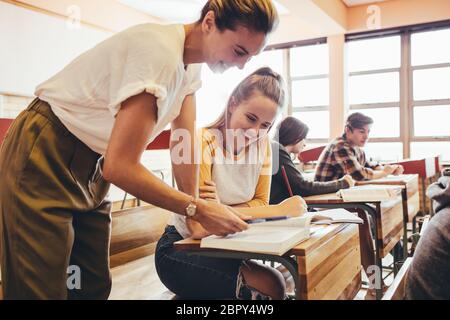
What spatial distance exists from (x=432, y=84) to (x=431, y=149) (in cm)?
94

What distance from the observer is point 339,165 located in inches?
123

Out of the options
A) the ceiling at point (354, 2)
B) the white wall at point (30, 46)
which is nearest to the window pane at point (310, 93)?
the ceiling at point (354, 2)

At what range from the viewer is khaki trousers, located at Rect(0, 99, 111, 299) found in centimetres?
87

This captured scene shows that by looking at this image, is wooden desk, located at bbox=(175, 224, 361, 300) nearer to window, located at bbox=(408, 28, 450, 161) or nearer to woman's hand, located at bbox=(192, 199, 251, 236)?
woman's hand, located at bbox=(192, 199, 251, 236)

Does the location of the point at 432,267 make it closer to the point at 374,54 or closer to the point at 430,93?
the point at 430,93

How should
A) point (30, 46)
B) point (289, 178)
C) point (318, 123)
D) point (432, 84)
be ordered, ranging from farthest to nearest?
1. point (318, 123)
2. point (432, 84)
3. point (30, 46)
4. point (289, 178)

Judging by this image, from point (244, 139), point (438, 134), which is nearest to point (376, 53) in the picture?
point (438, 134)

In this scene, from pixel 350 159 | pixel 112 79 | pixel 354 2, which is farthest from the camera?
pixel 354 2

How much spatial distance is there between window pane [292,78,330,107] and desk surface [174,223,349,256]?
18.1 feet

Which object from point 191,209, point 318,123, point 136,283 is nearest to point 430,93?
point 318,123

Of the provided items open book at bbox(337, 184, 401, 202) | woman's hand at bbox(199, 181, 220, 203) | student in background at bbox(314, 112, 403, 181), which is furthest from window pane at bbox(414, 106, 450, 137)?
woman's hand at bbox(199, 181, 220, 203)

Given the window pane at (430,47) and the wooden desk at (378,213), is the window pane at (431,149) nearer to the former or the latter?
the window pane at (430,47)

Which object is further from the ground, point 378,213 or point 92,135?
point 92,135
